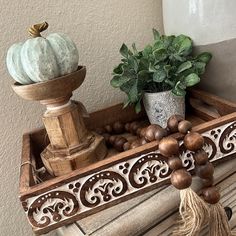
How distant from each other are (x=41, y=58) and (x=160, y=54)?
20cm

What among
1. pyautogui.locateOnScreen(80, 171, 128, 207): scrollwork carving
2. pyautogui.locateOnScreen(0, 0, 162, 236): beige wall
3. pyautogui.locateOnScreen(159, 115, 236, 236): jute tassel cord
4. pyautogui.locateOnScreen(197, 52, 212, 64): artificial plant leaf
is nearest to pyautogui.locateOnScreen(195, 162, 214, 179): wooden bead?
pyautogui.locateOnScreen(159, 115, 236, 236): jute tassel cord

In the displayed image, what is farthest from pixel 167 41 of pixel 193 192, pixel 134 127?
pixel 193 192

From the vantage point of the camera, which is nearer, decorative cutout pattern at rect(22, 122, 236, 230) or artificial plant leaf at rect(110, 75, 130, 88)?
decorative cutout pattern at rect(22, 122, 236, 230)

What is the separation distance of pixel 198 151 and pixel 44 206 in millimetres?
210

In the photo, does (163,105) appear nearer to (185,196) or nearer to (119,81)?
(119,81)

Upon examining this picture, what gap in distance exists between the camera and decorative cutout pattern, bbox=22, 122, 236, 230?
372mm

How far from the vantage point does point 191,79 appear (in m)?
0.48

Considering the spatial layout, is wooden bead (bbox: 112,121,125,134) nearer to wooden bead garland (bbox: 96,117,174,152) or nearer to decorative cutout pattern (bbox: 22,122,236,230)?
wooden bead garland (bbox: 96,117,174,152)

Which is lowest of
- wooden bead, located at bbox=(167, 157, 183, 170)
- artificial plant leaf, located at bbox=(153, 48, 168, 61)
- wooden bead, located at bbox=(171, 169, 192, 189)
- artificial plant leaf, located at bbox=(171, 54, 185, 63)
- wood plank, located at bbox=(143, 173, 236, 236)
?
wood plank, located at bbox=(143, 173, 236, 236)

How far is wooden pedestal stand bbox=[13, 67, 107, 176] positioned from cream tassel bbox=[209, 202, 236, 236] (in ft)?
0.62

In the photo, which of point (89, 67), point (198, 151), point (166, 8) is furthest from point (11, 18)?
point (198, 151)

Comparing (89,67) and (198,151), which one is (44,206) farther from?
(89,67)

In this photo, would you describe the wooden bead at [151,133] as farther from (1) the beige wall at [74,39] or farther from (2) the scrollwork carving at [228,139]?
(1) the beige wall at [74,39]

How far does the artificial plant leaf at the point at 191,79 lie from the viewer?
1.57 ft
